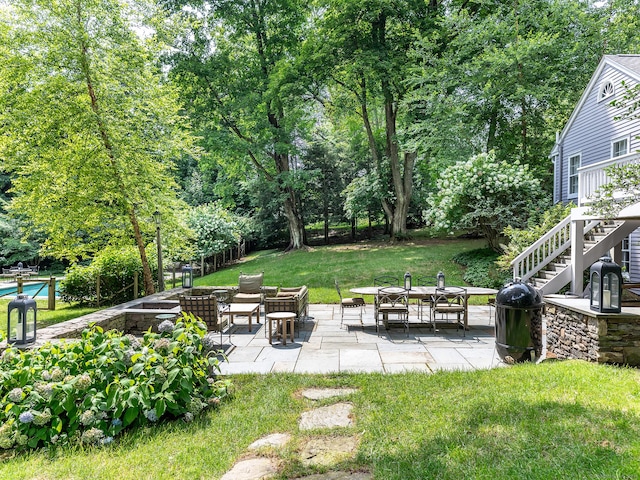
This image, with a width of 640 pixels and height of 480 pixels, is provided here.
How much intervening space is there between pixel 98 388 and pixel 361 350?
12.3 feet

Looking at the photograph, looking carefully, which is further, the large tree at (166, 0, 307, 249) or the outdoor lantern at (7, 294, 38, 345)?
the large tree at (166, 0, 307, 249)

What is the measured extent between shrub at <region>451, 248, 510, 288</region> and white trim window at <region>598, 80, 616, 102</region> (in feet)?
19.5

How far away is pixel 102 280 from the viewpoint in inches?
434

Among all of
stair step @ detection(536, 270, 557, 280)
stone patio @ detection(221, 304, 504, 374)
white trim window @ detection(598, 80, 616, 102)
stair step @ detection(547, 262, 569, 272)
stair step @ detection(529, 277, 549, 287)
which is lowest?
stone patio @ detection(221, 304, 504, 374)

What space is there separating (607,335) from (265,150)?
1848 cm

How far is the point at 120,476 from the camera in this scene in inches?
110

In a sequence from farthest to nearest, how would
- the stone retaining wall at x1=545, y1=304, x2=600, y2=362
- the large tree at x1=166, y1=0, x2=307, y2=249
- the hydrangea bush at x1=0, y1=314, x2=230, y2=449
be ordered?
the large tree at x1=166, y1=0, x2=307, y2=249 → the stone retaining wall at x1=545, y1=304, x2=600, y2=362 → the hydrangea bush at x1=0, y1=314, x2=230, y2=449

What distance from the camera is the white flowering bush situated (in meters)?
13.4

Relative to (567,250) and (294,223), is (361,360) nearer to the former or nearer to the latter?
(567,250)

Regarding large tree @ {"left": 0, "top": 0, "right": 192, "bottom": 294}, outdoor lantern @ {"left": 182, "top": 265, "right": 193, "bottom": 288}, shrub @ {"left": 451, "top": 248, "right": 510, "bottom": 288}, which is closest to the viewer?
large tree @ {"left": 0, "top": 0, "right": 192, "bottom": 294}

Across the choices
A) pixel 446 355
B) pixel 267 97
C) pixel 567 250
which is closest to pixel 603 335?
pixel 446 355

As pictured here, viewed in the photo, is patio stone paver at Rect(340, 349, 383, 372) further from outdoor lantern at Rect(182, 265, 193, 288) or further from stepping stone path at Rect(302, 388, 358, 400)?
outdoor lantern at Rect(182, 265, 193, 288)

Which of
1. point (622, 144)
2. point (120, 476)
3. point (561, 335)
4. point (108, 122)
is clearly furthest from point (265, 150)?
point (120, 476)

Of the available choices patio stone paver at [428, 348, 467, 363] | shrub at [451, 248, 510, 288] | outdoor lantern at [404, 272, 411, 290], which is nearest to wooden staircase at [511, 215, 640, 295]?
shrub at [451, 248, 510, 288]
